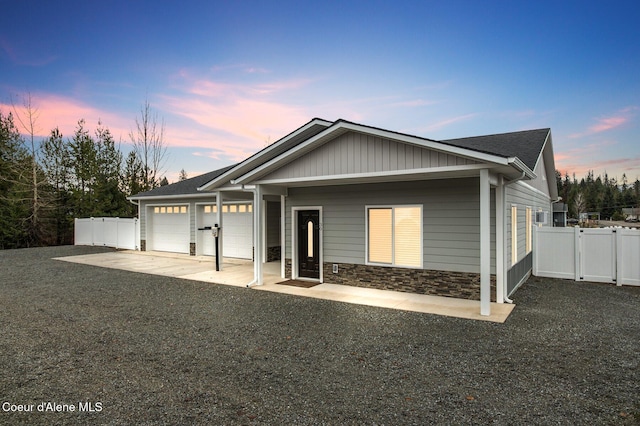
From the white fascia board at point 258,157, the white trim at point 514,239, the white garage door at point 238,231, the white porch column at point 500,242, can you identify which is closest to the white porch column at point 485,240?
the white porch column at point 500,242

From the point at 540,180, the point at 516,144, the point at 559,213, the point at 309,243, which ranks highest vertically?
the point at 516,144

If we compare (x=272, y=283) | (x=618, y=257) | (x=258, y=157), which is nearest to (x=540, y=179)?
(x=618, y=257)

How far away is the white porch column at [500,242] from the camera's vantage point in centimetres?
708

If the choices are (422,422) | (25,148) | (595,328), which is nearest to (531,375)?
(422,422)

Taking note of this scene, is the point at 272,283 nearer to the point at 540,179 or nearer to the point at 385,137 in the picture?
the point at 385,137

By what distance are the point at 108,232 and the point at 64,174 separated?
889 cm

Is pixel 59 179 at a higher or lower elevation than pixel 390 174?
higher

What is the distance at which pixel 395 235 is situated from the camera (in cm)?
828

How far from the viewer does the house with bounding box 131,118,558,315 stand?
6.62m

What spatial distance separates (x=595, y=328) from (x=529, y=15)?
11.0m

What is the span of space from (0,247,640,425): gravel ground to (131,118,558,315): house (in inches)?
58.2

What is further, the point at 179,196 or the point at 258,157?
the point at 179,196

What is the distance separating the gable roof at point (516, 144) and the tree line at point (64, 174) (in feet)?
76.9

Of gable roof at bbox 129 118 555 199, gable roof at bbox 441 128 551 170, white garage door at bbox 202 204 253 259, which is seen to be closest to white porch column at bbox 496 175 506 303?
gable roof at bbox 129 118 555 199
